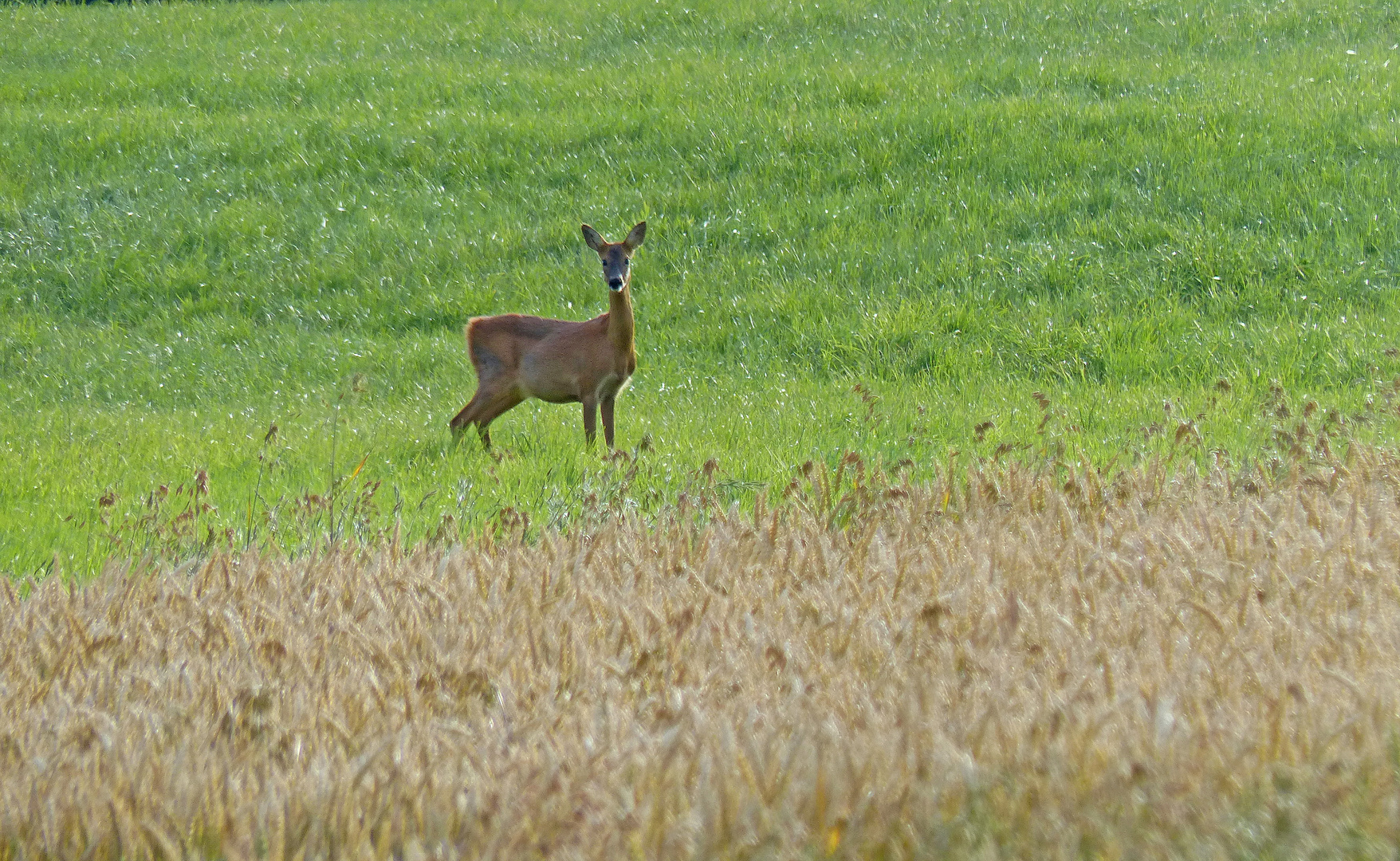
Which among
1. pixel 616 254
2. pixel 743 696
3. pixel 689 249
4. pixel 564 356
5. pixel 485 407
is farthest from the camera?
pixel 689 249

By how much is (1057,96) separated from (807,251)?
5.73m

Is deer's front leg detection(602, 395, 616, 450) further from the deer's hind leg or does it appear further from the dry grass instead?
the dry grass

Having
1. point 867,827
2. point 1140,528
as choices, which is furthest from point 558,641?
point 1140,528

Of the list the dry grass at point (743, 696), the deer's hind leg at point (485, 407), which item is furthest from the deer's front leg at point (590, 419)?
the dry grass at point (743, 696)

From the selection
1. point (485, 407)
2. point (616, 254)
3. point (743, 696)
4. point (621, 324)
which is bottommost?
point (485, 407)

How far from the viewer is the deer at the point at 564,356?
31.3 ft

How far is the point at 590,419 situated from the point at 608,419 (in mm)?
121

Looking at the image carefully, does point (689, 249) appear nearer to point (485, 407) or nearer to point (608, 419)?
point (485, 407)

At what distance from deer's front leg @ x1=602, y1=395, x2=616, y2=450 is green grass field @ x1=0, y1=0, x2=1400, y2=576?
365 millimetres

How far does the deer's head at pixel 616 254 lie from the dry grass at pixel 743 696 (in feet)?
14.3

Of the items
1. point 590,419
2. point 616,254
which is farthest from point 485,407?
point 616,254

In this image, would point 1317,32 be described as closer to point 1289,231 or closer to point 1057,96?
point 1057,96

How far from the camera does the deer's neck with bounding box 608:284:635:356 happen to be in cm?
963

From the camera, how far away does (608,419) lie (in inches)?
382
